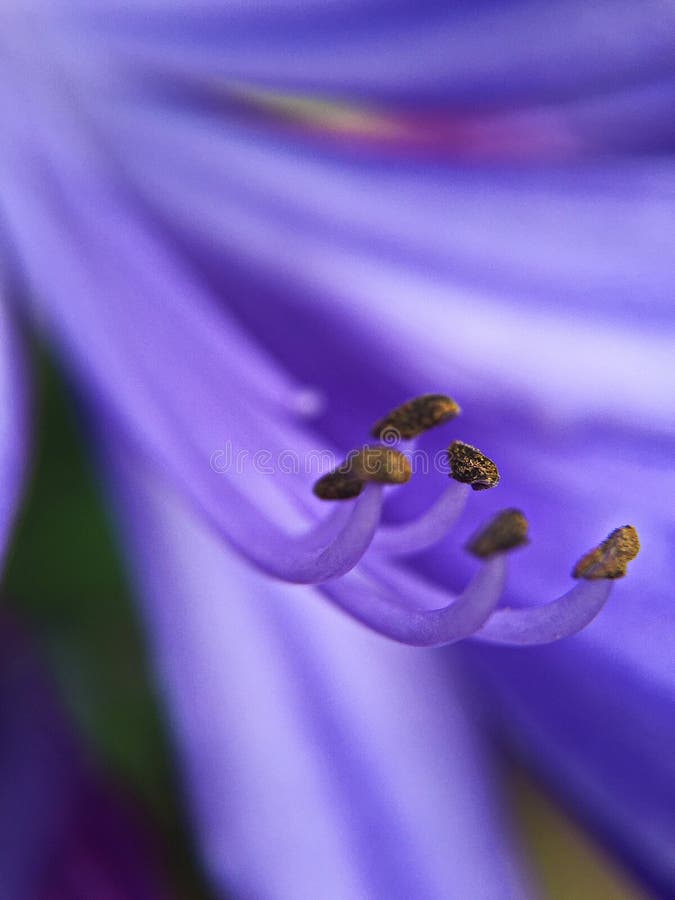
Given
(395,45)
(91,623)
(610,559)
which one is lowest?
(91,623)

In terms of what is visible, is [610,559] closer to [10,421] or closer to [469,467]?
[469,467]

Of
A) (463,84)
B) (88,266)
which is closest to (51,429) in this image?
(88,266)

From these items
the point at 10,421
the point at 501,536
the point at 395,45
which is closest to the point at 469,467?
the point at 501,536

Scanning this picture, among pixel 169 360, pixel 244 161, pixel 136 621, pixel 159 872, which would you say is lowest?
pixel 159 872

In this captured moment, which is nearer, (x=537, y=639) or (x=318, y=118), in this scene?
(x=537, y=639)

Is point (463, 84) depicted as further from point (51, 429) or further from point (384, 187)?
point (51, 429)

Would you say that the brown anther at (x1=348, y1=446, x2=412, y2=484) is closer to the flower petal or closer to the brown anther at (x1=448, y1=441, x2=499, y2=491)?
the brown anther at (x1=448, y1=441, x2=499, y2=491)

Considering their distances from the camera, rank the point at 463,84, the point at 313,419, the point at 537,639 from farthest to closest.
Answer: the point at 463,84 < the point at 313,419 < the point at 537,639
